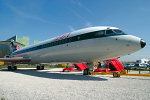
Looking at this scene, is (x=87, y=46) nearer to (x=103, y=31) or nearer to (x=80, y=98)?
(x=103, y=31)

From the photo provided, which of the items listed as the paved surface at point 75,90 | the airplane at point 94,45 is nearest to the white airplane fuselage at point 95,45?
the airplane at point 94,45

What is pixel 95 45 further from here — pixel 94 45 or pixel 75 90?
pixel 75 90

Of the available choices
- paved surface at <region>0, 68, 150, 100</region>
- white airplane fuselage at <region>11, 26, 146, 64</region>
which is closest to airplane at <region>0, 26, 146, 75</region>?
white airplane fuselage at <region>11, 26, 146, 64</region>

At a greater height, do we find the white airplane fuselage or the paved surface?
the white airplane fuselage

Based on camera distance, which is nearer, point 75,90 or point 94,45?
point 75,90

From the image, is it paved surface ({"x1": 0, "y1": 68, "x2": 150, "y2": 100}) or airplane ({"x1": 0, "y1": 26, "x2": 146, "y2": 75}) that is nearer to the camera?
paved surface ({"x1": 0, "y1": 68, "x2": 150, "y2": 100})

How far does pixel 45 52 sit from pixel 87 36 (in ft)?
22.4

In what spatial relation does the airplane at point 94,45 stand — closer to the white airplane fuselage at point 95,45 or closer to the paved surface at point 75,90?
the white airplane fuselage at point 95,45

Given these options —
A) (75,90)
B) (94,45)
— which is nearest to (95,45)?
(94,45)

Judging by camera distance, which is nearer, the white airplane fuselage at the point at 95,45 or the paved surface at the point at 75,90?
the paved surface at the point at 75,90

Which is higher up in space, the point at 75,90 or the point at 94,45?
the point at 94,45

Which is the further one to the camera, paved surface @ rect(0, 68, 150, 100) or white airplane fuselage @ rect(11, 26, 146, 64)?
white airplane fuselage @ rect(11, 26, 146, 64)

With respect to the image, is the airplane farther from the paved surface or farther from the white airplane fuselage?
the paved surface

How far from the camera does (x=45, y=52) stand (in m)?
14.5
